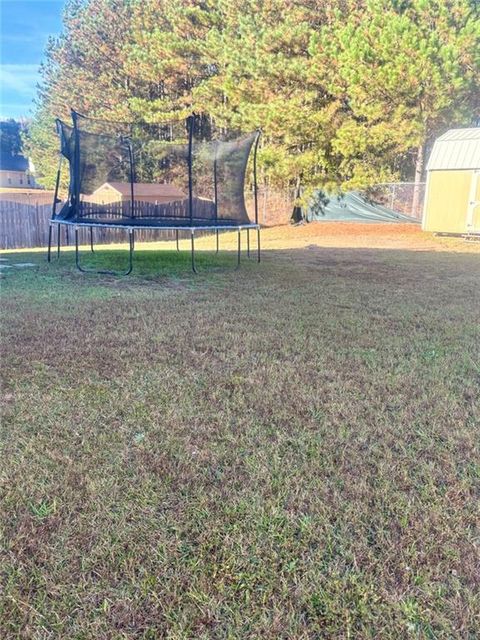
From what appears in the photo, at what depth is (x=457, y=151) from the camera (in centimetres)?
1170

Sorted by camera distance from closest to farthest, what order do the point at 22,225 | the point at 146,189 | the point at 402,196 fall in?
1. the point at 146,189
2. the point at 22,225
3. the point at 402,196

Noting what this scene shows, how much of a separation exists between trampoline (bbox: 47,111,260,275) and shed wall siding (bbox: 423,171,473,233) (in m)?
7.11

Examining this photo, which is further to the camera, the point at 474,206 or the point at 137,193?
the point at 474,206

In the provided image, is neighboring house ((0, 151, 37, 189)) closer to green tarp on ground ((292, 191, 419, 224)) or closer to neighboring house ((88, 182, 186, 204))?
green tarp on ground ((292, 191, 419, 224))

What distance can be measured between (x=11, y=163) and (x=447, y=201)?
4808cm

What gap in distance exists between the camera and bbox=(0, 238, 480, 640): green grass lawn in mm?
1026

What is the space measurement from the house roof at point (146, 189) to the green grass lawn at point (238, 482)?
489cm

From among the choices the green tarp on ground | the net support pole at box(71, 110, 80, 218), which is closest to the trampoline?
the net support pole at box(71, 110, 80, 218)

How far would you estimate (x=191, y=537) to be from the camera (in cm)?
123

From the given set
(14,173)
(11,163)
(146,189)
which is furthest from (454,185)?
(11,163)

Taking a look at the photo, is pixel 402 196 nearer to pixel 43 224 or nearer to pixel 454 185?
pixel 454 185

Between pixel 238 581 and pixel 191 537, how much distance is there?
19cm

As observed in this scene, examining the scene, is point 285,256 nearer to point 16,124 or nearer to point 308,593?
point 308,593

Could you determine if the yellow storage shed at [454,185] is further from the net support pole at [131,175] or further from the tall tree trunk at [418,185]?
the net support pole at [131,175]
